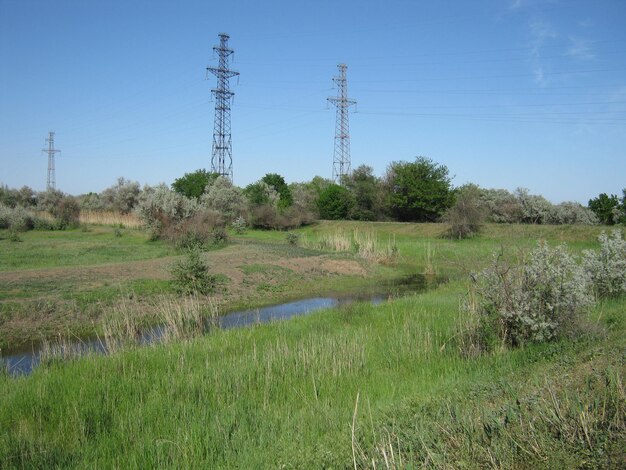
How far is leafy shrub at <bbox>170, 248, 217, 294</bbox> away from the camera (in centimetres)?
1877

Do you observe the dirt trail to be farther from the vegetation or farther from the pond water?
the pond water

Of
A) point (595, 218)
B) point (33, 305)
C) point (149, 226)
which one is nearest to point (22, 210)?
point (149, 226)

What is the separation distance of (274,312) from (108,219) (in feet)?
123

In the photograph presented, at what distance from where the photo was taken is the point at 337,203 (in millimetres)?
57688

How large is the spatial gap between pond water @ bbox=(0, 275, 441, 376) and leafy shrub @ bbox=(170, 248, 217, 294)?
1987 mm

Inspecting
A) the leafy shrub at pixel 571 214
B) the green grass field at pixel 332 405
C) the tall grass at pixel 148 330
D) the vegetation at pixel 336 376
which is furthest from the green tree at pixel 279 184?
the green grass field at pixel 332 405

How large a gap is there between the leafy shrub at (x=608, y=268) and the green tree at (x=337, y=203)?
43564 mm

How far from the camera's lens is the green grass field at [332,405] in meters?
4.53

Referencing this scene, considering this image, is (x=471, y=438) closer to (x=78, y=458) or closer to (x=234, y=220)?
(x=78, y=458)

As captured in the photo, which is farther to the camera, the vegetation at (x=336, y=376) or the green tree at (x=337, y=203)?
the green tree at (x=337, y=203)

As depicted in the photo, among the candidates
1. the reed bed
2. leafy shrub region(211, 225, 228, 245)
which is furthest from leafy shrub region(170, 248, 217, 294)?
the reed bed

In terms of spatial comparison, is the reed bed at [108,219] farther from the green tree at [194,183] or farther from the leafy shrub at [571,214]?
the leafy shrub at [571,214]

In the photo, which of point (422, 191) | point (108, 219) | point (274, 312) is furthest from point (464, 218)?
point (108, 219)

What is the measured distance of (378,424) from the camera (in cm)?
529
